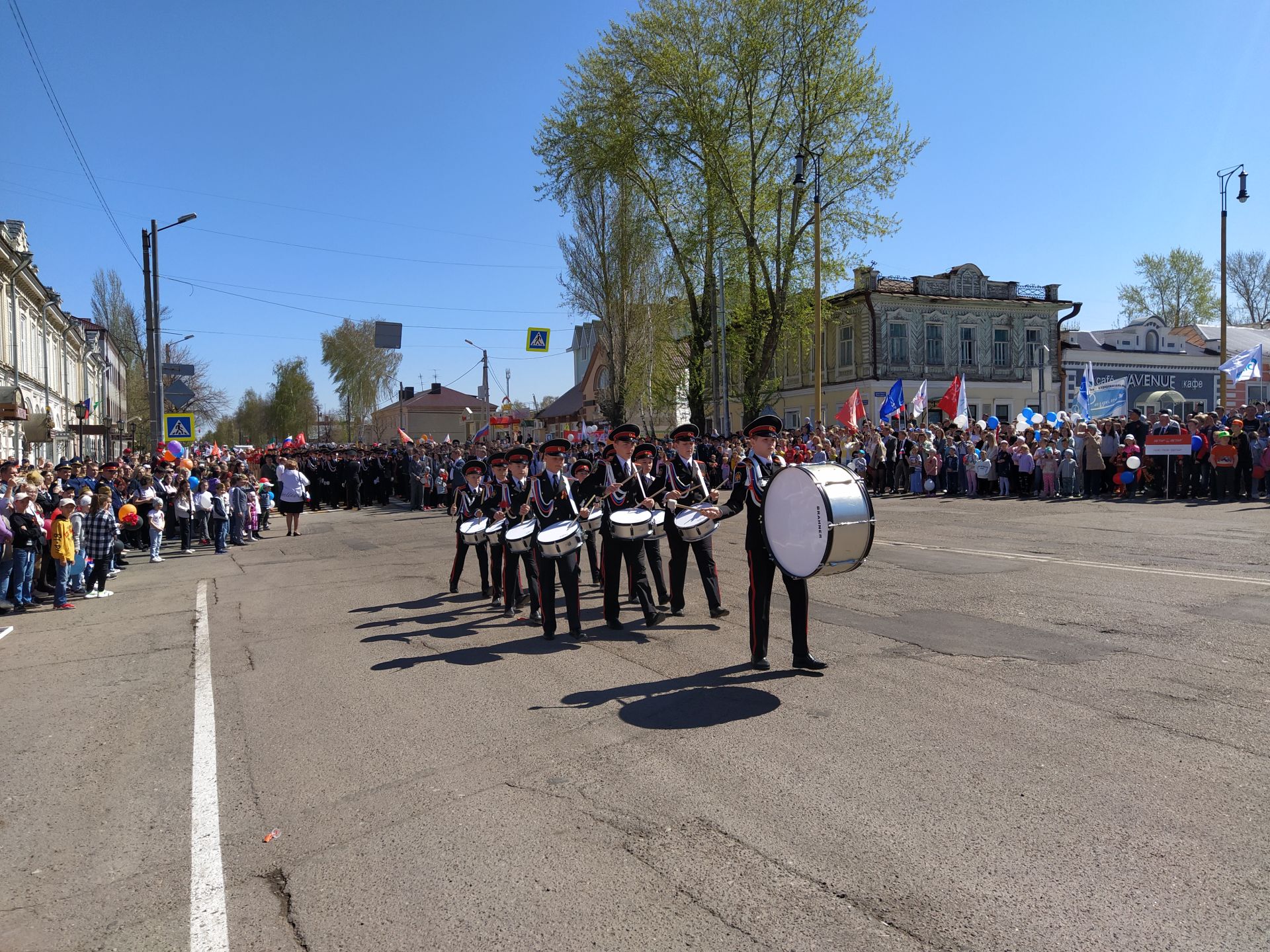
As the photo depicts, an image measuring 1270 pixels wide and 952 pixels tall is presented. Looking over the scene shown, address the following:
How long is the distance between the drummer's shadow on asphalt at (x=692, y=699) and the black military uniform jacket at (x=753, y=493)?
3.28ft

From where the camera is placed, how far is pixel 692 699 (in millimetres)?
6379

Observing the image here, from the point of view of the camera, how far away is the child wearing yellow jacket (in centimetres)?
1205

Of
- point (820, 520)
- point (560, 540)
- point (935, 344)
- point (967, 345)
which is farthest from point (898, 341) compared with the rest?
point (820, 520)

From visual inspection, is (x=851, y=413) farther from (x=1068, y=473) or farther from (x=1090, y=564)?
(x=1090, y=564)

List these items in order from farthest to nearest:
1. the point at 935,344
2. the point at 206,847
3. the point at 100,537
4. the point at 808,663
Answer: the point at 935,344 → the point at 100,537 → the point at 808,663 → the point at 206,847

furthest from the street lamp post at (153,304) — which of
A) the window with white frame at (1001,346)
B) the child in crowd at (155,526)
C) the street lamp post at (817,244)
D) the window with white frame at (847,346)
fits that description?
the window with white frame at (1001,346)

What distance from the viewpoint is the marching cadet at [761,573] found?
275 inches

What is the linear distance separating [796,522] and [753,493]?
707 mm

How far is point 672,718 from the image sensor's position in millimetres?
5961

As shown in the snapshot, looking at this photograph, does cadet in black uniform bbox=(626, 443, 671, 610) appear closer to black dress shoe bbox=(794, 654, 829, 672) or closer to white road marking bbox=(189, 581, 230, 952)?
black dress shoe bbox=(794, 654, 829, 672)

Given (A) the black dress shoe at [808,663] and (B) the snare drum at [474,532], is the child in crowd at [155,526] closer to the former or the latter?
(B) the snare drum at [474,532]

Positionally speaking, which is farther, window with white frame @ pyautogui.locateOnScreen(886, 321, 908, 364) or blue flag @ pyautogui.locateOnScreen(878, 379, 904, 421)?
window with white frame @ pyautogui.locateOnScreen(886, 321, 908, 364)

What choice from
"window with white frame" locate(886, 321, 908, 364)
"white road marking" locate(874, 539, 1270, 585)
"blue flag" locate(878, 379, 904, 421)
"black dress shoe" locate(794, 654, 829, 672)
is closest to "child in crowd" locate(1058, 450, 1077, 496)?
"blue flag" locate(878, 379, 904, 421)

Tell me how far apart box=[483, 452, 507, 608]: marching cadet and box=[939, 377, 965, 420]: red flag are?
2293 cm
